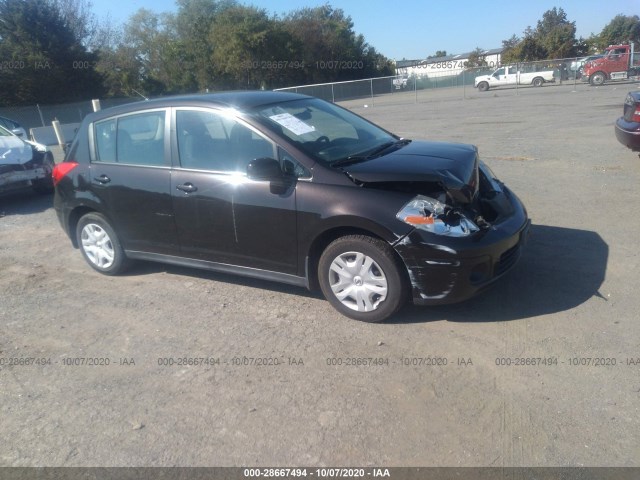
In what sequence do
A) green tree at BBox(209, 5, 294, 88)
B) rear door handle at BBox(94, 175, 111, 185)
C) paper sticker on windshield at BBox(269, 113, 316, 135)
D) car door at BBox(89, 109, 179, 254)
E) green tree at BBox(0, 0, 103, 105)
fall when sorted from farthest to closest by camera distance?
1. green tree at BBox(209, 5, 294, 88)
2. green tree at BBox(0, 0, 103, 105)
3. rear door handle at BBox(94, 175, 111, 185)
4. car door at BBox(89, 109, 179, 254)
5. paper sticker on windshield at BBox(269, 113, 316, 135)

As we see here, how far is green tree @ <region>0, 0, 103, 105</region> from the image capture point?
35.3 m

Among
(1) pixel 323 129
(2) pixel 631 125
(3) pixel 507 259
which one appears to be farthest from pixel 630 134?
(1) pixel 323 129

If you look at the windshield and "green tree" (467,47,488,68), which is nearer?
the windshield

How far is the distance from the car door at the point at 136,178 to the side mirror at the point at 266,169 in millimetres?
1048

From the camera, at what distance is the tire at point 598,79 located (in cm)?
3125

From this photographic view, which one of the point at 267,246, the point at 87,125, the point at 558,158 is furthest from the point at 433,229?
the point at 558,158

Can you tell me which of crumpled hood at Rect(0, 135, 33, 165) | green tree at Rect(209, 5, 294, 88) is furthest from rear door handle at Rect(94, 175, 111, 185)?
green tree at Rect(209, 5, 294, 88)

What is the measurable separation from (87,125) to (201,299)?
2.31 metres

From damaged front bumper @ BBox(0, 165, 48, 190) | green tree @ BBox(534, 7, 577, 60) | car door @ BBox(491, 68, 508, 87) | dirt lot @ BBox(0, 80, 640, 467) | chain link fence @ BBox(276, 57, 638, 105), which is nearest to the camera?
dirt lot @ BBox(0, 80, 640, 467)

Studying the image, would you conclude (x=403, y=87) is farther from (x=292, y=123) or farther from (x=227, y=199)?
(x=227, y=199)

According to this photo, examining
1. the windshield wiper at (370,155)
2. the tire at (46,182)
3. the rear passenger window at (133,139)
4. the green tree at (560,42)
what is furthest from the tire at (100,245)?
the green tree at (560,42)

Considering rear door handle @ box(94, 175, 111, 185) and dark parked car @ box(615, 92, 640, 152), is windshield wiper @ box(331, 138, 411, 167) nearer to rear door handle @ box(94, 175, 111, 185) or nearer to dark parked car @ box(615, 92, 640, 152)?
rear door handle @ box(94, 175, 111, 185)

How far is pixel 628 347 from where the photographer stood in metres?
3.51

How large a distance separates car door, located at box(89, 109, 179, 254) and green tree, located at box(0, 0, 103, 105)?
35.6 meters
